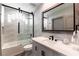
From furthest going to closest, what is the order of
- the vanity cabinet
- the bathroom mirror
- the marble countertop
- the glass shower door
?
the glass shower door < the bathroom mirror < the vanity cabinet < the marble countertop

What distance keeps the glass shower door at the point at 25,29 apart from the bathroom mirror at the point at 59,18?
0.31 m

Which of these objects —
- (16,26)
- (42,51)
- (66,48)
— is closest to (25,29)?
(16,26)

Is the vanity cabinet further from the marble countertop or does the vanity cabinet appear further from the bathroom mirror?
the bathroom mirror

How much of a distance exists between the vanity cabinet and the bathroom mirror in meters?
0.43

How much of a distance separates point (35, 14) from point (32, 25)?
22 cm

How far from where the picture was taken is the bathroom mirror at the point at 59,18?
46.0 inches

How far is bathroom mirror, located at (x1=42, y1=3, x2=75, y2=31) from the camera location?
1.17 meters

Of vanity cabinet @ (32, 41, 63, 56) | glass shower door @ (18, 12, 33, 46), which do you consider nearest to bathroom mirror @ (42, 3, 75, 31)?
glass shower door @ (18, 12, 33, 46)

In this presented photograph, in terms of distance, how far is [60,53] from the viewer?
747mm

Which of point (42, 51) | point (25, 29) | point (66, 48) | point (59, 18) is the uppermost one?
point (59, 18)

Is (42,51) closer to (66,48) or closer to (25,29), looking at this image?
(66,48)

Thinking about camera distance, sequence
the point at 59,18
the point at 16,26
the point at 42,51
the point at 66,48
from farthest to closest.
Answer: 1. the point at 16,26
2. the point at 59,18
3. the point at 42,51
4. the point at 66,48

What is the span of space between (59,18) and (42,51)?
675 mm

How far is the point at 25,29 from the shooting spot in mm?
1418
